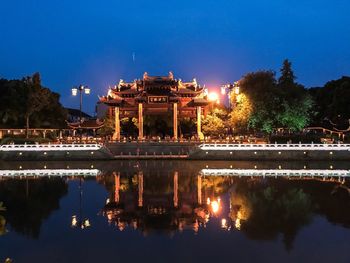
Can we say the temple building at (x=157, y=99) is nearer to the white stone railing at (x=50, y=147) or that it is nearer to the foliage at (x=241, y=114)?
the foliage at (x=241, y=114)

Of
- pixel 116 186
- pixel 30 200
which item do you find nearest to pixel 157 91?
pixel 116 186

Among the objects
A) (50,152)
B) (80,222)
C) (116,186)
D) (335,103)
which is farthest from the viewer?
(335,103)

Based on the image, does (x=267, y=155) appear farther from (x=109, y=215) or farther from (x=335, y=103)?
(x=335, y=103)

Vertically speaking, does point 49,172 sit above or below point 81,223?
above

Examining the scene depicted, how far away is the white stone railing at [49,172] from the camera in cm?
3312

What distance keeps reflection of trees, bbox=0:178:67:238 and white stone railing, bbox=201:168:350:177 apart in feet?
36.5

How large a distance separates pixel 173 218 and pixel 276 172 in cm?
1675

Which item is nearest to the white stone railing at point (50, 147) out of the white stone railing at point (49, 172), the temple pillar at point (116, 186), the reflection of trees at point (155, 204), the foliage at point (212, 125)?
the white stone railing at point (49, 172)

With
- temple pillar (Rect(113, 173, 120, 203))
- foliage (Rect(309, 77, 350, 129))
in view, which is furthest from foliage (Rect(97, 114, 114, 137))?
foliage (Rect(309, 77, 350, 129))

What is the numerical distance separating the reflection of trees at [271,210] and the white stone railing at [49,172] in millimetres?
12695

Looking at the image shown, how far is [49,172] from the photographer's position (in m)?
34.4

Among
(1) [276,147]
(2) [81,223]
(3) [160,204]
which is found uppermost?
(1) [276,147]

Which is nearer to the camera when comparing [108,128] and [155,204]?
[155,204]

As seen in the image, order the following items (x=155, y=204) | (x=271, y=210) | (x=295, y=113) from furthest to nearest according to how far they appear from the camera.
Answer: (x=295, y=113)
(x=155, y=204)
(x=271, y=210)
